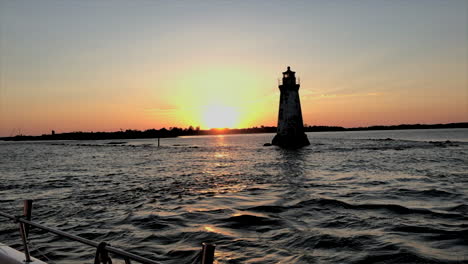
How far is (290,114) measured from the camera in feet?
161

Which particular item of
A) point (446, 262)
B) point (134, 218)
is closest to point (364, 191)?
point (446, 262)

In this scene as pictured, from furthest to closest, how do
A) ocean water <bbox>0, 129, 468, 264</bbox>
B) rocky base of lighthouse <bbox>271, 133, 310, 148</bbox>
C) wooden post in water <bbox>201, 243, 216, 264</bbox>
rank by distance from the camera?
rocky base of lighthouse <bbox>271, 133, 310, 148</bbox>
ocean water <bbox>0, 129, 468, 264</bbox>
wooden post in water <bbox>201, 243, 216, 264</bbox>

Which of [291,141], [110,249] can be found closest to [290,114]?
[291,141]

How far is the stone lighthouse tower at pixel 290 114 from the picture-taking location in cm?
4906

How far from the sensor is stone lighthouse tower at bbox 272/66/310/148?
4906 cm

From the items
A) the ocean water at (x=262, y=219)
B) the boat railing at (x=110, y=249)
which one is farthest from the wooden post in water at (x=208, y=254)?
the ocean water at (x=262, y=219)

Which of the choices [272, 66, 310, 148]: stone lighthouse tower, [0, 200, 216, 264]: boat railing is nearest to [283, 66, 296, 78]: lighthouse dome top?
[272, 66, 310, 148]: stone lighthouse tower

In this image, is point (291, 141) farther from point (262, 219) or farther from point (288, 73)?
point (262, 219)

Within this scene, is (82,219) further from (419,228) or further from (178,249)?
(419,228)

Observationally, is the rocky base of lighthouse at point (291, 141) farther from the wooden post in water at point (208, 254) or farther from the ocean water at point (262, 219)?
the wooden post in water at point (208, 254)

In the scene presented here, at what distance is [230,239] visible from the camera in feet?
30.9

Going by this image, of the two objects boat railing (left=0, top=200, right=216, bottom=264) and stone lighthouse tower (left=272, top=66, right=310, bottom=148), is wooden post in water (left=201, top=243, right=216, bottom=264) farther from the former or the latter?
stone lighthouse tower (left=272, top=66, right=310, bottom=148)

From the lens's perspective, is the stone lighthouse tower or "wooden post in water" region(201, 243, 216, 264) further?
the stone lighthouse tower

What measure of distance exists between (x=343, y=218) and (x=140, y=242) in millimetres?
6694
